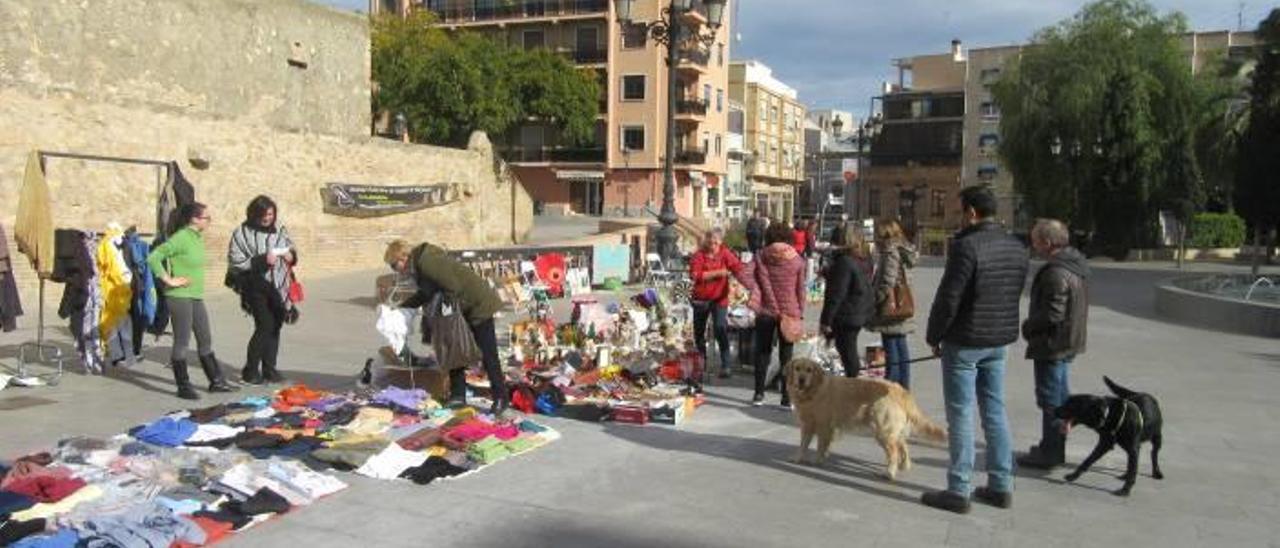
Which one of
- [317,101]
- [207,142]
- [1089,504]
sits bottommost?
[1089,504]

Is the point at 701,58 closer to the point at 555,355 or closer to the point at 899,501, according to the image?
the point at 555,355

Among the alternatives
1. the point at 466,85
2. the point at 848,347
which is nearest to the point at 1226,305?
the point at 848,347

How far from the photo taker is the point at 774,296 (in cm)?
831

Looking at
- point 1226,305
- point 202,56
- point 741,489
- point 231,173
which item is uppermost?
point 202,56

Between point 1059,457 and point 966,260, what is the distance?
6.66 ft

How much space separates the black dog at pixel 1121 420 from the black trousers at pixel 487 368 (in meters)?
3.99

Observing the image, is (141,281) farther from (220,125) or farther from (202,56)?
(202,56)

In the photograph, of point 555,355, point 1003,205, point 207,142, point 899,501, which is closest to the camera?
point 899,501

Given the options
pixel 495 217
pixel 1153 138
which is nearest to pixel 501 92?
pixel 495 217

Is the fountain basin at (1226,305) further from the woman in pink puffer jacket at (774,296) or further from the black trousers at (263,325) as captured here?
the black trousers at (263,325)

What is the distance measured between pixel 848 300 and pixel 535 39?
5919 cm

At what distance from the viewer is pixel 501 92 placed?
50219 millimetres

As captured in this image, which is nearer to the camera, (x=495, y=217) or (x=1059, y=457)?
(x=1059, y=457)

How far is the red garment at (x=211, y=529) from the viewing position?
4791 millimetres
